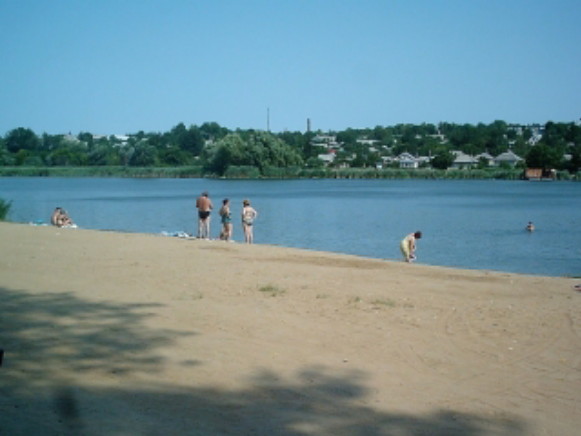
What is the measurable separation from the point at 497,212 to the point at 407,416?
49743 millimetres

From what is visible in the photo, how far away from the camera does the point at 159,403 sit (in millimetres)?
6117

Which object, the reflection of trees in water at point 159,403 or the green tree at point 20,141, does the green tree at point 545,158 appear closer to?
the green tree at point 20,141

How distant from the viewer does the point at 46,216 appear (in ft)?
149

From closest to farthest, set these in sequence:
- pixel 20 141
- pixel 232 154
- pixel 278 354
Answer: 1. pixel 278 354
2. pixel 232 154
3. pixel 20 141

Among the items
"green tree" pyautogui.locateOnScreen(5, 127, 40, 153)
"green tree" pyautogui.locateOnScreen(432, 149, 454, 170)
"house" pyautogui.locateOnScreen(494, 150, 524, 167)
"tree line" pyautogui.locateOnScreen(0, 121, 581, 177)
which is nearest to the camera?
"tree line" pyautogui.locateOnScreen(0, 121, 581, 177)

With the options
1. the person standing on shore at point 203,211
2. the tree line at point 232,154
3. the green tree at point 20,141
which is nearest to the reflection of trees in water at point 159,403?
the person standing on shore at point 203,211

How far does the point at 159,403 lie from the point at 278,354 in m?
2.09

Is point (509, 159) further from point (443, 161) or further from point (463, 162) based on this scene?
point (443, 161)

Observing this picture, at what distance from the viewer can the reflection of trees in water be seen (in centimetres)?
558

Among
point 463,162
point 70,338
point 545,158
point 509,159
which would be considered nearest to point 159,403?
point 70,338

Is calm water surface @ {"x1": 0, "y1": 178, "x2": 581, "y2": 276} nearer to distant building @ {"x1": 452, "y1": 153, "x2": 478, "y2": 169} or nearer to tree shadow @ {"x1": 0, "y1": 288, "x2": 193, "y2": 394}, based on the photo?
tree shadow @ {"x1": 0, "y1": 288, "x2": 193, "y2": 394}

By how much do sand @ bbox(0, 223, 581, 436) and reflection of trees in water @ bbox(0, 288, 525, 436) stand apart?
0.02 m

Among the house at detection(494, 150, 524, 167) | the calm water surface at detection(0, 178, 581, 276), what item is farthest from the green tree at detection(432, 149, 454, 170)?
the calm water surface at detection(0, 178, 581, 276)

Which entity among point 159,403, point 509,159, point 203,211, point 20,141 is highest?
point 20,141
